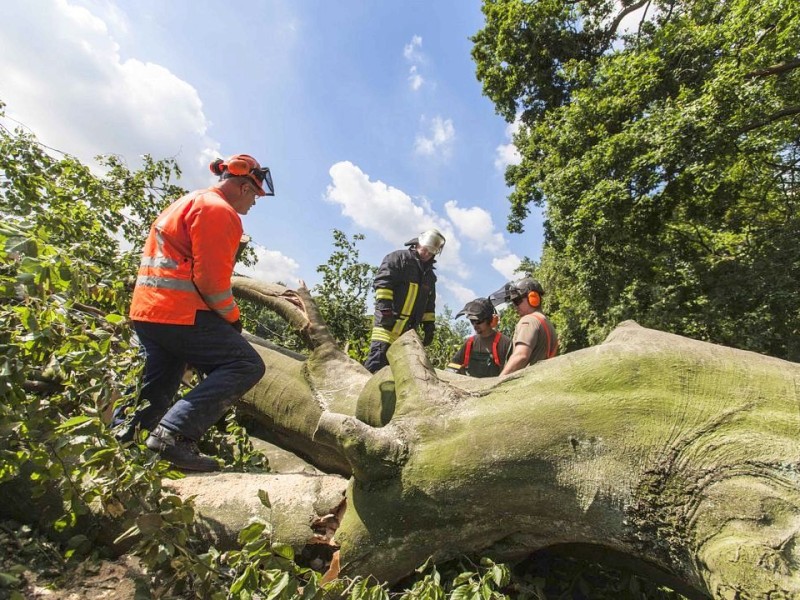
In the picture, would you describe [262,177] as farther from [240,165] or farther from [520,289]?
[520,289]

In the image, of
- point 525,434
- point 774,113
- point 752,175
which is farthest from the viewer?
point 752,175

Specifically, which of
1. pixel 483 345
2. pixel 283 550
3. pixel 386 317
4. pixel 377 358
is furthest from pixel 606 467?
pixel 483 345

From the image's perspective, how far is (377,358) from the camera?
169 inches

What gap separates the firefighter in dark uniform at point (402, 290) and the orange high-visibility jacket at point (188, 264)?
2166mm

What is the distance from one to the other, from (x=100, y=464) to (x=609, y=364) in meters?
1.87

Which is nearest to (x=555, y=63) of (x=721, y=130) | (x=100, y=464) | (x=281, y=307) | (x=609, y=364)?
(x=721, y=130)

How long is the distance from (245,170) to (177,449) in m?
1.57

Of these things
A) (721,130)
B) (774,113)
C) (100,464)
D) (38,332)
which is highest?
(774,113)

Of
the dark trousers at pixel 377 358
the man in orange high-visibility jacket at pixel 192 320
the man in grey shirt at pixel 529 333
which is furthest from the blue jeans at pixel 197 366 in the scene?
the man in grey shirt at pixel 529 333

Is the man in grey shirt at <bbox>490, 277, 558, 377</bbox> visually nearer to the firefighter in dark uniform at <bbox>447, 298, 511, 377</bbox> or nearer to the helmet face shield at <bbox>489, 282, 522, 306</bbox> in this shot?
the helmet face shield at <bbox>489, 282, 522, 306</bbox>

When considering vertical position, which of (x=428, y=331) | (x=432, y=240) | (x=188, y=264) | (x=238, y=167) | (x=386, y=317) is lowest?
(x=188, y=264)

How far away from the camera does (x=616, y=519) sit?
5.06 feet

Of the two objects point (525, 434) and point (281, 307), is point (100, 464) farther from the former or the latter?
point (281, 307)

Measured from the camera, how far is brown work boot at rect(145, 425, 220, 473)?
2.17m
